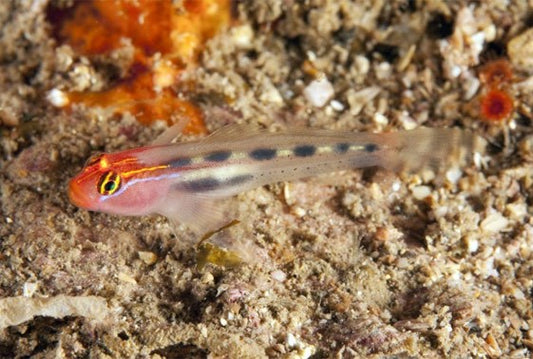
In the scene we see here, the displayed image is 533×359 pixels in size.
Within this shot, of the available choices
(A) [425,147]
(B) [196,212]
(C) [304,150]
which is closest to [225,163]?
(B) [196,212]

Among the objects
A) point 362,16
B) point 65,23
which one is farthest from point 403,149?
point 65,23

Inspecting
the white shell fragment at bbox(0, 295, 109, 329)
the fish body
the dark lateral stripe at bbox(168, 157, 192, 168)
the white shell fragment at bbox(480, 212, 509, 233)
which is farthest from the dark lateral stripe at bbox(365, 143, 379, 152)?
the white shell fragment at bbox(0, 295, 109, 329)

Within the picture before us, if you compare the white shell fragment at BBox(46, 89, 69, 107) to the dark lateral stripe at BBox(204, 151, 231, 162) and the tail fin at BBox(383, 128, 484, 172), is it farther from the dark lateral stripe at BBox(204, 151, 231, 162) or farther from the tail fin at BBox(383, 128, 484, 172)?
the tail fin at BBox(383, 128, 484, 172)

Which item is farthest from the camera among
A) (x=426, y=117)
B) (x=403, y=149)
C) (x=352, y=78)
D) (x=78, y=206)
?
(x=352, y=78)

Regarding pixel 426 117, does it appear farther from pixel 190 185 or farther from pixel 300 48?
pixel 190 185

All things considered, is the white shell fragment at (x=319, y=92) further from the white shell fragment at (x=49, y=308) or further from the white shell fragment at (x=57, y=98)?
the white shell fragment at (x=49, y=308)

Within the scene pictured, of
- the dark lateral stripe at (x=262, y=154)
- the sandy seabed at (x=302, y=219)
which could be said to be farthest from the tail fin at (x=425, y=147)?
the dark lateral stripe at (x=262, y=154)
